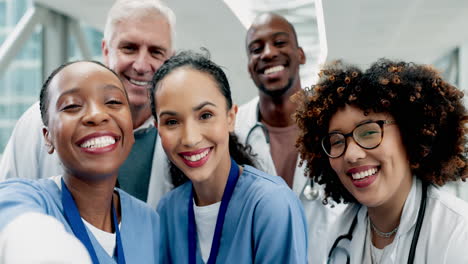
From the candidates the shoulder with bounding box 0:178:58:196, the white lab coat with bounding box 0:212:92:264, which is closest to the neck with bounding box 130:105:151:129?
the shoulder with bounding box 0:178:58:196

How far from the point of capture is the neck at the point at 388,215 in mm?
1456

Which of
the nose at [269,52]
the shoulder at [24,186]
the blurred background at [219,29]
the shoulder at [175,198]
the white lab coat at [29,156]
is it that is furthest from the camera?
the blurred background at [219,29]

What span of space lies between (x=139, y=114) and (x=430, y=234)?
46.2 inches

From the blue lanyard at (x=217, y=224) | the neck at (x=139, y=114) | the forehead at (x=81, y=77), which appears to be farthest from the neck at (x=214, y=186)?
the neck at (x=139, y=114)

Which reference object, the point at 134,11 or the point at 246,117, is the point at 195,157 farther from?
the point at 246,117

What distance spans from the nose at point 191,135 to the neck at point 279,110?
39.4 inches

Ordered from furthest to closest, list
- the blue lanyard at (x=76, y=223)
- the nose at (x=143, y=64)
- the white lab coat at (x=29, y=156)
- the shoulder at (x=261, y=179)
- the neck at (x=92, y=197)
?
the nose at (x=143, y=64)
the white lab coat at (x=29, y=156)
the shoulder at (x=261, y=179)
the neck at (x=92, y=197)
the blue lanyard at (x=76, y=223)

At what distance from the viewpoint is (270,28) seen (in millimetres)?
2270

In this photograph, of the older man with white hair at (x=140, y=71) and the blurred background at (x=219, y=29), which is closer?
the older man with white hair at (x=140, y=71)

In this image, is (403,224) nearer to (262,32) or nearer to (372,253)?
(372,253)

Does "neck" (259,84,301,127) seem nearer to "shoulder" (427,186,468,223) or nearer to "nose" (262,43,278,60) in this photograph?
"nose" (262,43,278,60)

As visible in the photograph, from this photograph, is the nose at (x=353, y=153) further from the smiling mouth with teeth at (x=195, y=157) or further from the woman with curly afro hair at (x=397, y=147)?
the smiling mouth with teeth at (x=195, y=157)

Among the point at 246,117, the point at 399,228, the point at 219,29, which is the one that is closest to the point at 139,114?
the point at 246,117

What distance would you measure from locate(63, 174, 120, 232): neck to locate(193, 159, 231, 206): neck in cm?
32
